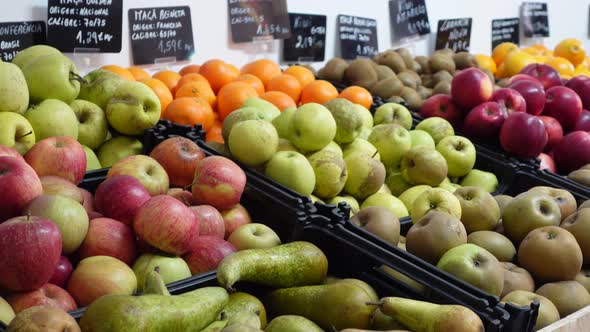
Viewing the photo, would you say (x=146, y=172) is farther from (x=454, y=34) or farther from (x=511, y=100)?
(x=454, y=34)

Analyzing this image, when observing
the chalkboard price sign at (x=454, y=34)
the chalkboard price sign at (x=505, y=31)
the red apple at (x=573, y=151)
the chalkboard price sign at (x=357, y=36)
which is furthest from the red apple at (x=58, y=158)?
the chalkboard price sign at (x=505, y=31)

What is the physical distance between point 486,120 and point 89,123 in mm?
1610

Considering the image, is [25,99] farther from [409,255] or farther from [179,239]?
[409,255]

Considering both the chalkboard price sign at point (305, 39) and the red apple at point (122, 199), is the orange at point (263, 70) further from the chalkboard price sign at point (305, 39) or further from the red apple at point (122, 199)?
the red apple at point (122, 199)

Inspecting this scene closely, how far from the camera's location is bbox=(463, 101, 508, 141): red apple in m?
2.88

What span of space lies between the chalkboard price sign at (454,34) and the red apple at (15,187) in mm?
3150

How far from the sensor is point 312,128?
7.54ft

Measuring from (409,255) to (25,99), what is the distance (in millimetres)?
1246

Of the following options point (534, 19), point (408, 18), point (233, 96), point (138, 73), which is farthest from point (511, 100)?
point (534, 19)

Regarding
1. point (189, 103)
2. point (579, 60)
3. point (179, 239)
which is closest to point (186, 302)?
point (179, 239)

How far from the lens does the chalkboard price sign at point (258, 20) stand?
3287 millimetres

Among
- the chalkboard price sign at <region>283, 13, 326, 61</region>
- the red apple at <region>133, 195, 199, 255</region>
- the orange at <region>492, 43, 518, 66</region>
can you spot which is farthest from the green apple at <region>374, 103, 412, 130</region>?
the orange at <region>492, 43, 518, 66</region>

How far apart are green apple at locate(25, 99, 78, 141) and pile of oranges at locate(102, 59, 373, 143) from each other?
0.50m

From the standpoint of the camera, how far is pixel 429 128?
284cm
